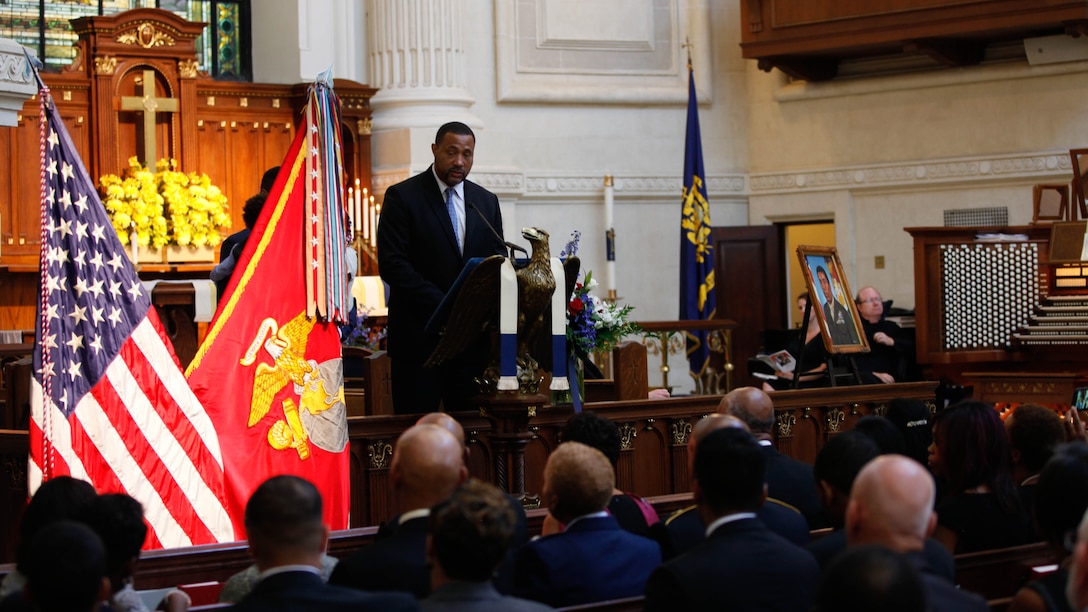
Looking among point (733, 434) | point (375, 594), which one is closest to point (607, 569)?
point (733, 434)

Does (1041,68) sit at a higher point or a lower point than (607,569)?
higher

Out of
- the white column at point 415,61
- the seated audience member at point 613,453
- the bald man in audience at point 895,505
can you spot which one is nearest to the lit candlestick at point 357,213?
the white column at point 415,61

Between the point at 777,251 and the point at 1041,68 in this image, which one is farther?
the point at 777,251

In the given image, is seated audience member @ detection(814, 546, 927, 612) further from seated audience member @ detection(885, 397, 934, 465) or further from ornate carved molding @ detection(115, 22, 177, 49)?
ornate carved molding @ detection(115, 22, 177, 49)

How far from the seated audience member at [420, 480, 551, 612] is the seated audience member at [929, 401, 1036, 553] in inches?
72.0

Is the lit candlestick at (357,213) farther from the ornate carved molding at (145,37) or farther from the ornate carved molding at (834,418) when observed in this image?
the ornate carved molding at (834,418)

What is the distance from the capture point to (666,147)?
1420 cm

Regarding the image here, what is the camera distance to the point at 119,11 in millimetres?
12781

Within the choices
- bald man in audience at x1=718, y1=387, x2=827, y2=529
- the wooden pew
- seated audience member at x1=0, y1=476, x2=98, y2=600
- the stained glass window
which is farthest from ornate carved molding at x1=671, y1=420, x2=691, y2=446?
the stained glass window

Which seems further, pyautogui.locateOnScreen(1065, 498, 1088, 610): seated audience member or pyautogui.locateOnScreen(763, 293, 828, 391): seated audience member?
pyautogui.locateOnScreen(763, 293, 828, 391): seated audience member

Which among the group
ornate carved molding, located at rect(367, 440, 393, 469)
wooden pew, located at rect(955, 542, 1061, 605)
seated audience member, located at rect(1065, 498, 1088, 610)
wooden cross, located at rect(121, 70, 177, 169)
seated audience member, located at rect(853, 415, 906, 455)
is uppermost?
wooden cross, located at rect(121, 70, 177, 169)

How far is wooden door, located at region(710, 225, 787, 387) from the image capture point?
45.7 feet

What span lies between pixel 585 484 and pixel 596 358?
6.99 meters

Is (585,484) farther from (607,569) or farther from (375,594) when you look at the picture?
(375,594)
